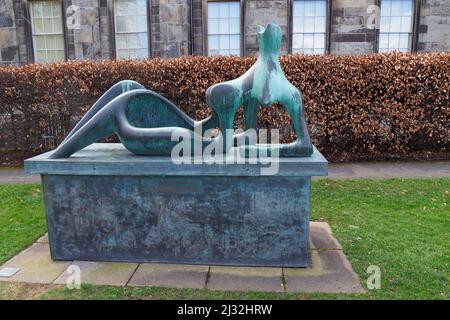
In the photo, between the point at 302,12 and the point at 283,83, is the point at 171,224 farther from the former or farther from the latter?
the point at 302,12

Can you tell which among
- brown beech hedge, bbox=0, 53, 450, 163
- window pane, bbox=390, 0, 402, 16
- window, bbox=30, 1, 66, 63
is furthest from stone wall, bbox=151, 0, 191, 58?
window pane, bbox=390, 0, 402, 16

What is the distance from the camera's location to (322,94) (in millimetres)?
8367

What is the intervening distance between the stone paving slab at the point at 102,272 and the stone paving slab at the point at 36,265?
0.32 feet

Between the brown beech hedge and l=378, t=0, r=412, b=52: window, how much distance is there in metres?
4.37

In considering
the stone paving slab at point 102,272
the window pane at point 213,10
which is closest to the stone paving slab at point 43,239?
the stone paving slab at point 102,272

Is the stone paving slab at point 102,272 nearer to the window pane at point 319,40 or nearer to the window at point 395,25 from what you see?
the window pane at point 319,40

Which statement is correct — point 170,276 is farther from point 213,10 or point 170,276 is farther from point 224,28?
point 213,10

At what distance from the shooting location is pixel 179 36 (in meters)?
12.0

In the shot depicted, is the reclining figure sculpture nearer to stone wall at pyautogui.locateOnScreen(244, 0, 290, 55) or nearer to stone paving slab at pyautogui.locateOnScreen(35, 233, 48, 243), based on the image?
stone paving slab at pyautogui.locateOnScreen(35, 233, 48, 243)

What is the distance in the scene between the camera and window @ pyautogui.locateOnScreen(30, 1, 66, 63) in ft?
42.5

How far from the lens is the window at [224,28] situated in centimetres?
1234

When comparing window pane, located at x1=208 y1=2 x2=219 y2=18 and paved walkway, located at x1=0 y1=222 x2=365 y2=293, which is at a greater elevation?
window pane, located at x1=208 y1=2 x2=219 y2=18

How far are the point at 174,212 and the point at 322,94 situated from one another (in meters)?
5.71

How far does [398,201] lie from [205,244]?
3.29 metres
